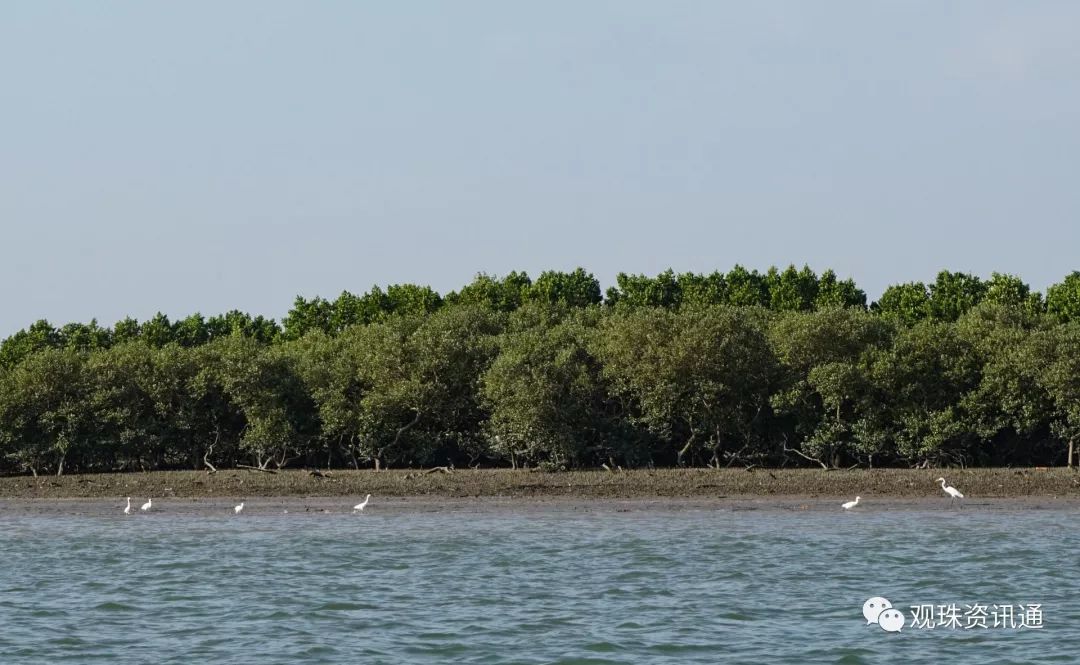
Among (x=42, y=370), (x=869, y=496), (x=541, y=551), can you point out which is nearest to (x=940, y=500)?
(x=869, y=496)

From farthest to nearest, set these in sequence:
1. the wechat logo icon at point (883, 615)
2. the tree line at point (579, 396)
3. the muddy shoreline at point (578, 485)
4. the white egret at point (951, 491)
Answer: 1. the tree line at point (579, 396)
2. the muddy shoreline at point (578, 485)
3. the white egret at point (951, 491)
4. the wechat logo icon at point (883, 615)

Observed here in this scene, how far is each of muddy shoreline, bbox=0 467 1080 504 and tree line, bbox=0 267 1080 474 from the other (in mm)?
3140

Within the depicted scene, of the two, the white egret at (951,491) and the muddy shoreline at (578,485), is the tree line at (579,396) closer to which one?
the muddy shoreline at (578,485)

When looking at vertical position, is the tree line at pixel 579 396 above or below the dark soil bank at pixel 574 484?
above

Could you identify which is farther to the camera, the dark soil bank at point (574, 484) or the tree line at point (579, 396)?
the tree line at point (579, 396)

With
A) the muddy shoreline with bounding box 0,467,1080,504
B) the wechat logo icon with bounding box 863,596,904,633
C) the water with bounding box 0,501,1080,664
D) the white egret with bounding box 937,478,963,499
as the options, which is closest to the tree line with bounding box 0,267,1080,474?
the muddy shoreline with bounding box 0,467,1080,504

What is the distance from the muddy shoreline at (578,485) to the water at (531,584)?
14.8 feet

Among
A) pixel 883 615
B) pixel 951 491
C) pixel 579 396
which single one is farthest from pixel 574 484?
pixel 883 615

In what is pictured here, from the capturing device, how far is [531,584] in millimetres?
34438

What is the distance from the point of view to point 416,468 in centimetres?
6956

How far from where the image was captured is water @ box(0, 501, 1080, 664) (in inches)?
1034

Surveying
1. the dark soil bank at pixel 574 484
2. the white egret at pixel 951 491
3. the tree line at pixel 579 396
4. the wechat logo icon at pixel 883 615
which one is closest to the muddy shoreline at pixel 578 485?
the dark soil bank at pixel 574 484

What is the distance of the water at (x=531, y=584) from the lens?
26266mm

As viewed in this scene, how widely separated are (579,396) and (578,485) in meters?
7.21
